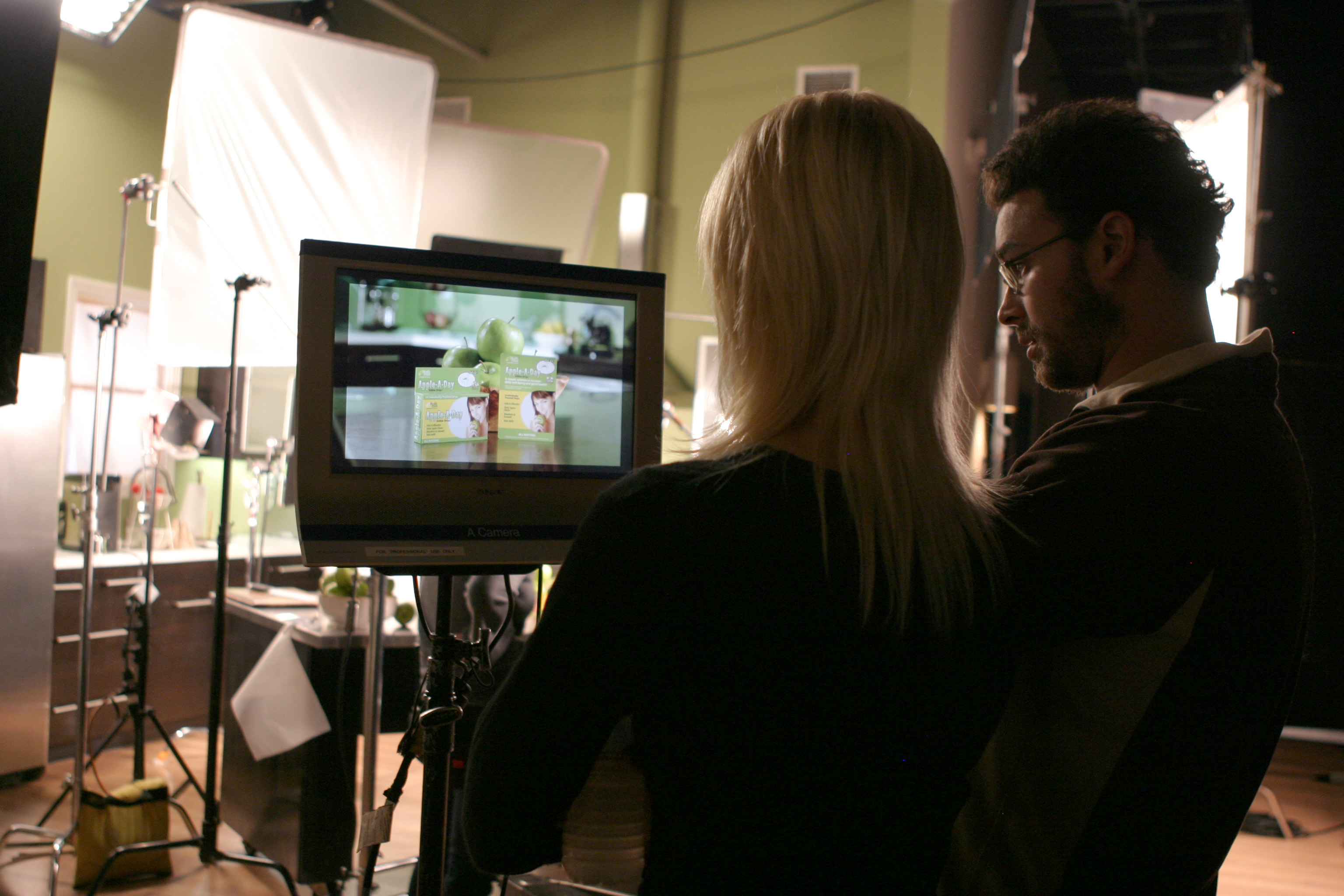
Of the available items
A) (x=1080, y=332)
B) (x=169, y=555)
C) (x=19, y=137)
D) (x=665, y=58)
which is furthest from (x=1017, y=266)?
(x=665, y=58)

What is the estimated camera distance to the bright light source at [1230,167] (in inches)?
123

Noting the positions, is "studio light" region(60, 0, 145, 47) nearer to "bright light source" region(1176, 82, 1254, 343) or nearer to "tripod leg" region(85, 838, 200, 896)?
"tripod leg" region(85, 838, 200, 896)

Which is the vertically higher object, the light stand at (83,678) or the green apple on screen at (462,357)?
the green apple on screen at (462,357)

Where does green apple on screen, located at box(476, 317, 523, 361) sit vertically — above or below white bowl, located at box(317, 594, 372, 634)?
above

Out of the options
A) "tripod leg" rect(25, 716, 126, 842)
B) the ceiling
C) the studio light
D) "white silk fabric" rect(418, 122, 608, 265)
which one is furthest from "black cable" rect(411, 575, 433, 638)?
the ceiling

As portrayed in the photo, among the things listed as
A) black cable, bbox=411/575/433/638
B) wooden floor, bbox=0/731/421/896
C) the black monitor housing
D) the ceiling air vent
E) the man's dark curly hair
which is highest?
the ceiling air vent

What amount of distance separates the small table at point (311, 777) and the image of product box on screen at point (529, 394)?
151cm

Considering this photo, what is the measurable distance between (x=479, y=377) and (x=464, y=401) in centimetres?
3

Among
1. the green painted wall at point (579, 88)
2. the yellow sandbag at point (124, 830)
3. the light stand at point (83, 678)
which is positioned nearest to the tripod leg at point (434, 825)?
the light stand at point (83, 678)

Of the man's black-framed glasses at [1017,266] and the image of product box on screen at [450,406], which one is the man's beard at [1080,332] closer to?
the man's black-framed glasses at [1017,266]

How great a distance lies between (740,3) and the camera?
5719 mm

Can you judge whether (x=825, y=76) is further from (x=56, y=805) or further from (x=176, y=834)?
(x=56, y=805)

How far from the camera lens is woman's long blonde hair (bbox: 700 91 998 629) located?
67 cm

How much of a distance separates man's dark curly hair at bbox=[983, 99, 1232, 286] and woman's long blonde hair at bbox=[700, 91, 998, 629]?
0.44 meters
